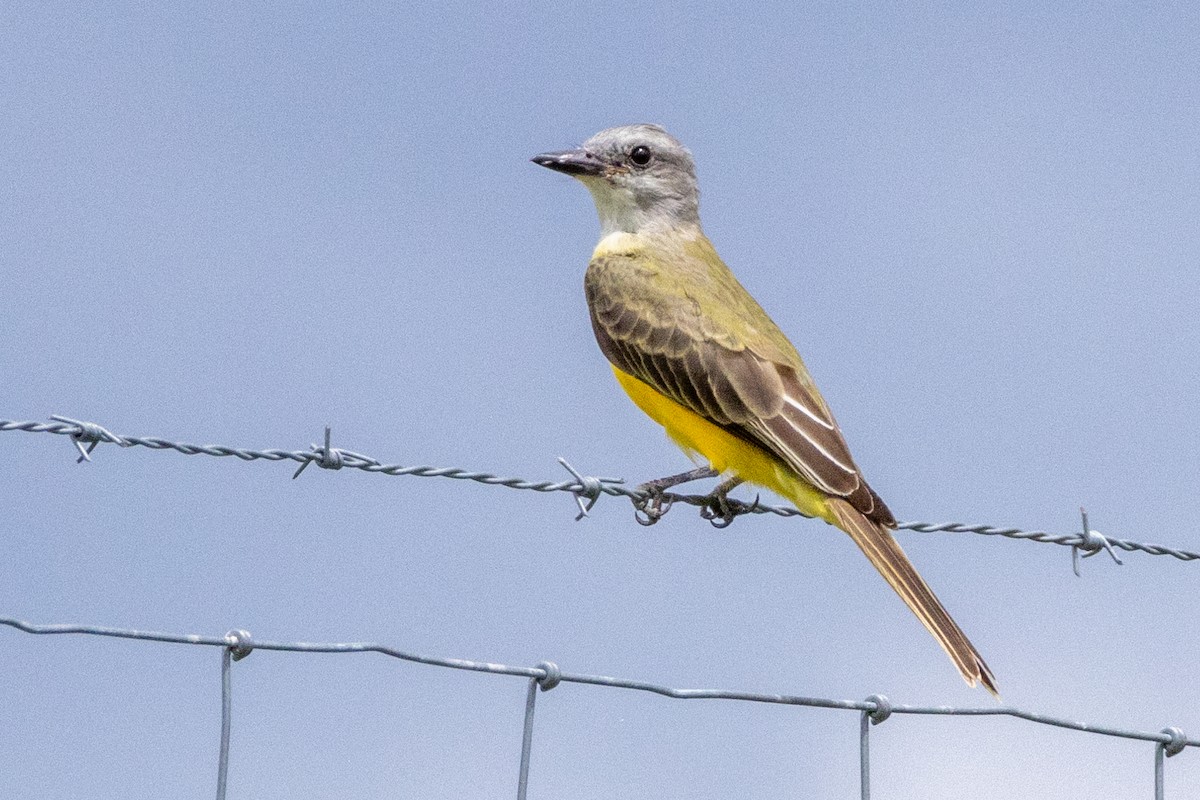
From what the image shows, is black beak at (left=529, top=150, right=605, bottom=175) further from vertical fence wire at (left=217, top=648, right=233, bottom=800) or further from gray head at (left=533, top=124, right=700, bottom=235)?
vertical fence wire at (left=217, top=648, right=233, bottom=800)

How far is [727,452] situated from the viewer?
7039 millimetres

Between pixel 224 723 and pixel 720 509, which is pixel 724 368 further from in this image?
pixel 224 723

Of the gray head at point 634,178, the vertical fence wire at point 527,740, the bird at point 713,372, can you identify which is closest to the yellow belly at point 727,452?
the bird at point 713,372

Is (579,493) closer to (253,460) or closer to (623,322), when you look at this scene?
(253,460)

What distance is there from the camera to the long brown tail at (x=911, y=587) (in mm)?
6051

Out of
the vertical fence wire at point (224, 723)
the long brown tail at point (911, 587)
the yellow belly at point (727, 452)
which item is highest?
the yellow belly at point (727, 452)

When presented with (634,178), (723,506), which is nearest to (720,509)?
(723,506)

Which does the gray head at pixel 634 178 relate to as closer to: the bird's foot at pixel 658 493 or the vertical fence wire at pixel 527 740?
the bird's foot at pixel 658 493

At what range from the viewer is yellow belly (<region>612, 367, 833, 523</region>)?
270 inches

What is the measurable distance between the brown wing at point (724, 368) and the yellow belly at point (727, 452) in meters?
0.06

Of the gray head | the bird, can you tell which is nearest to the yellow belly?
the bird

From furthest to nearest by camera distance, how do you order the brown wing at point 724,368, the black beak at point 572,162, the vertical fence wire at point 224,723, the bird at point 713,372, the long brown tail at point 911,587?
the black beak at point 572,162 < the brown wing at point 724,368 < the bird at point 713,372 < the long brown tail at point 911,587 < the vertical fence wire at point 224,723

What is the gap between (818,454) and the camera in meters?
6.78

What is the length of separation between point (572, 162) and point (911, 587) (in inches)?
117
